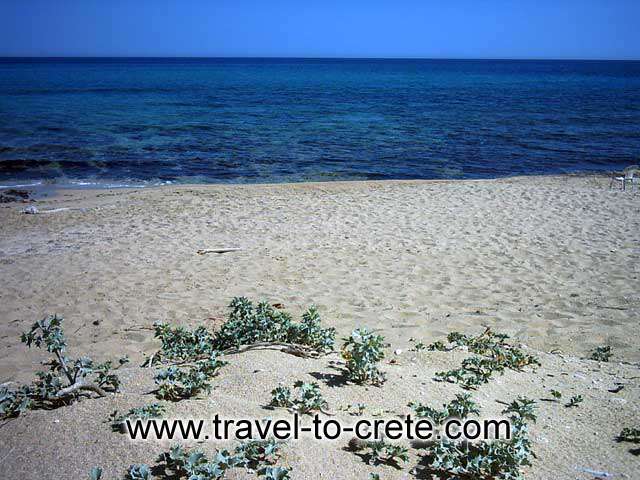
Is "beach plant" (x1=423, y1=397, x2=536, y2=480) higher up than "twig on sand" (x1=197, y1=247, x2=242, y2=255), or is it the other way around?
"beach plant" (x1=423, y1=397, x2=536, y2=480)

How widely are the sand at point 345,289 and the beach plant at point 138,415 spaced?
0.06m

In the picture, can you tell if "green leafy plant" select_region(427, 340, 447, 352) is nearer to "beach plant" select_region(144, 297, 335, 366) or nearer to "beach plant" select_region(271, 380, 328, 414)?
"beach plant" select_region(144, 297, 335, 366)

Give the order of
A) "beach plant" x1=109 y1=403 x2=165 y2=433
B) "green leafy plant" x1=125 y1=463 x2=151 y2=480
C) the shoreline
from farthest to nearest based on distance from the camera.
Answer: the shoreline
"beach plant" x1=109 y1=403 x2=165 y2=433
"green leafy plant" x1=125 y1=463 x2=151 y2=480

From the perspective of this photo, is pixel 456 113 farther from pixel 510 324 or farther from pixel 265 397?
pixel 265 397

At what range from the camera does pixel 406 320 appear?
19.5 ft

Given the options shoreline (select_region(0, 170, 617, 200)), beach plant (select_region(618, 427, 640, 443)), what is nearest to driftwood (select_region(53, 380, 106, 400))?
beach plant (select_region(618, 427, 640, 443))

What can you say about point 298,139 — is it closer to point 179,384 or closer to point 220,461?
point 179,384

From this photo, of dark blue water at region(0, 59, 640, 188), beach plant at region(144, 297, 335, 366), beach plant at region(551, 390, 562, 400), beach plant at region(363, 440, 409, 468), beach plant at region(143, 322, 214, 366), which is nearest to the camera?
beach plant at region(363, 440, 409, 468)

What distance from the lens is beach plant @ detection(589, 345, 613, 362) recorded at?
191 inches

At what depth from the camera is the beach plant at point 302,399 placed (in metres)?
3.23

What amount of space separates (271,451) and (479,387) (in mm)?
1780

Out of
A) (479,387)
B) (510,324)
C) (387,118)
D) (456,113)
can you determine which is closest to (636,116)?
(456,113)

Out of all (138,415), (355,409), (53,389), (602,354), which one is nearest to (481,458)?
(355,409)

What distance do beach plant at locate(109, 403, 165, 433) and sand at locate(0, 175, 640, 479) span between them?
0.19ft
